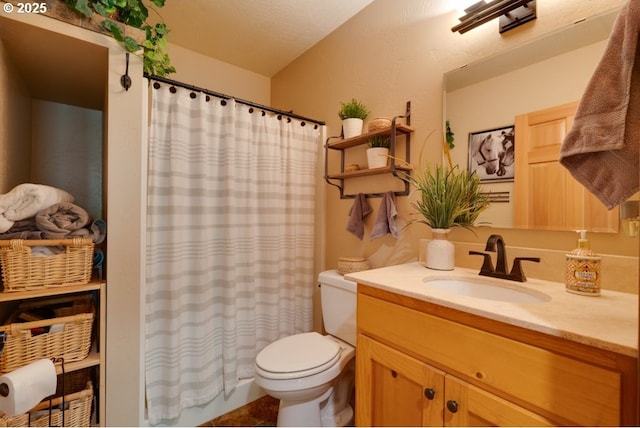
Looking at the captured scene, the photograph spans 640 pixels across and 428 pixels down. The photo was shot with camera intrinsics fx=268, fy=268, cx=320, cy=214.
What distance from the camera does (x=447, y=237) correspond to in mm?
1282

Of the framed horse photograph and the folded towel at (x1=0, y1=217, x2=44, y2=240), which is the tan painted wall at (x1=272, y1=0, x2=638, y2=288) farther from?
the folded towel at (x1=0, y1=217, x2=44, y2=240)

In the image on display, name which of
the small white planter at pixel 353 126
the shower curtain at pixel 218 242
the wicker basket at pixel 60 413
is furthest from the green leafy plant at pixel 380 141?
the wicker basket at pixel 60 413

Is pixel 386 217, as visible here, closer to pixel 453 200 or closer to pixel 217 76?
pixel 453 200

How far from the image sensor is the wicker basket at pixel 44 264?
38.3 inches

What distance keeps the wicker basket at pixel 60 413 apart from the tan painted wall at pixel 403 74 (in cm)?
145

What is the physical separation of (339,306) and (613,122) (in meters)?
1.28

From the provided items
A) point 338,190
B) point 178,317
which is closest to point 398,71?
point 338,190

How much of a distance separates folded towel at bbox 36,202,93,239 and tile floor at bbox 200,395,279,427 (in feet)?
4.04

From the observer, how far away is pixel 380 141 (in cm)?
157

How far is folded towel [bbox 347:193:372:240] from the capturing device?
1.69m

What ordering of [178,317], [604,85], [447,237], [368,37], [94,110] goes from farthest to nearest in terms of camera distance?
[94,110], [368,37], [178,317], [447,237], [604,85]

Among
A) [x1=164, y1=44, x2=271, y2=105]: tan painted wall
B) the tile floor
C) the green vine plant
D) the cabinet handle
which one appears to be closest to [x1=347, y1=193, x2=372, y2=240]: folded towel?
the cabinet handle

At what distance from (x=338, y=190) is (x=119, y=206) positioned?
1295mm

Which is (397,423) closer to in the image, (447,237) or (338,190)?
(447,237)
